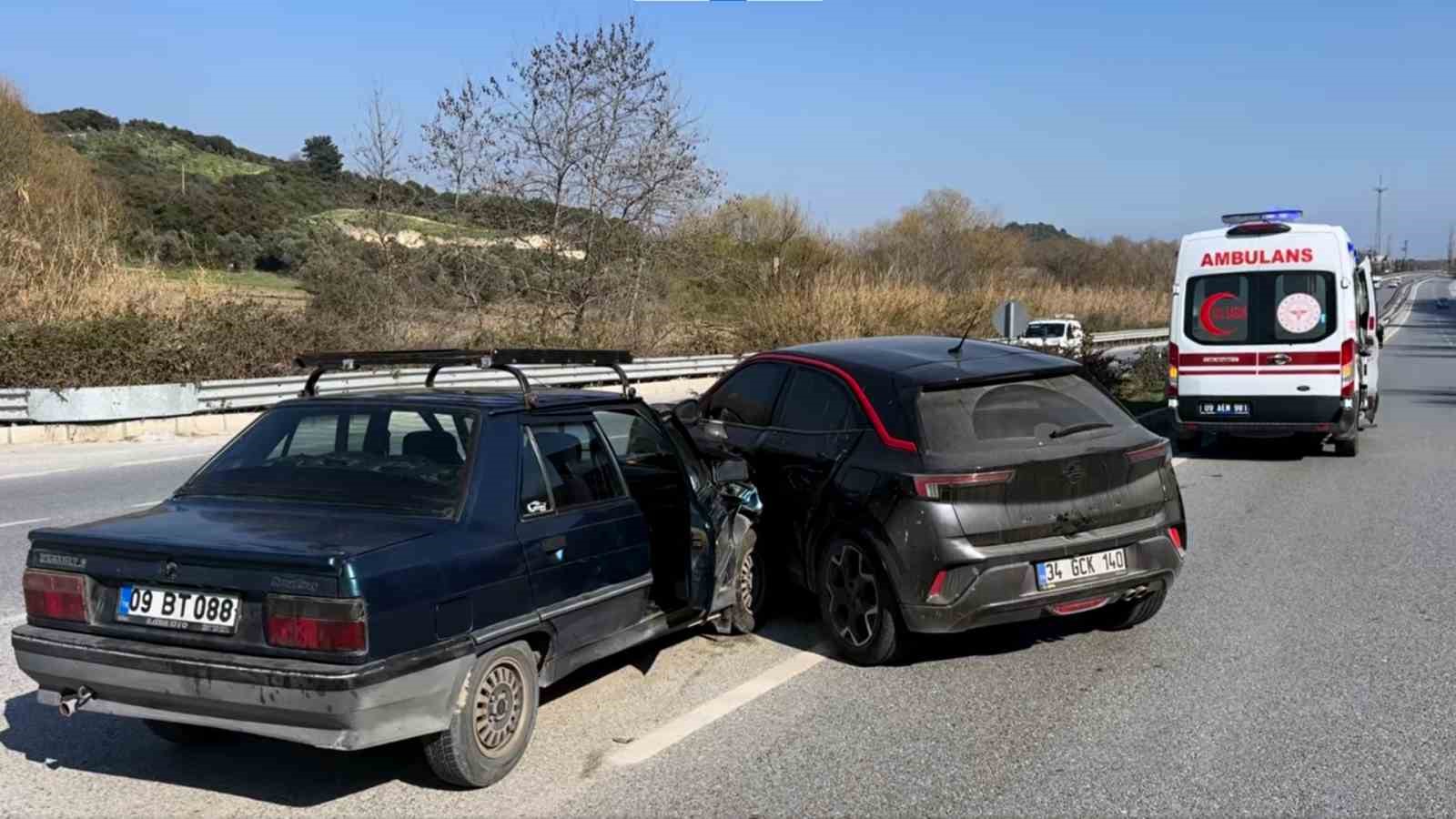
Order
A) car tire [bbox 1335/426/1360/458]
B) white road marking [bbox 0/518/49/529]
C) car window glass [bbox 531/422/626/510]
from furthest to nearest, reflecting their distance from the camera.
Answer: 1. car tire [bbox 1335/426/1360/458]
2. white road marking [bbox 0/518/49/529]
3. car window glass [bbox 531/422/626/510]

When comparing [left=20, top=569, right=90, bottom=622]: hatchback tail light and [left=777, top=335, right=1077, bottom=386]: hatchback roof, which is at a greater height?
[left=777, top=335, right=1077, bottom=386]: hatchback roof

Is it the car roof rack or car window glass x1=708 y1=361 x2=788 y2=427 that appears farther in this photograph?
car window glass x1=708 y1=361 x2=788 y2=427

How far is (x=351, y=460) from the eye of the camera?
4879 millimetres

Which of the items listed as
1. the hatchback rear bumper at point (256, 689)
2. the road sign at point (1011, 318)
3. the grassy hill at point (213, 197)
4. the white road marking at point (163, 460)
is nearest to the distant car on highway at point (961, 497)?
the hatchback rear bumper at point (256, 689)

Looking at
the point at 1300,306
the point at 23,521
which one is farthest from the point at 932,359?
the point at 1300,306

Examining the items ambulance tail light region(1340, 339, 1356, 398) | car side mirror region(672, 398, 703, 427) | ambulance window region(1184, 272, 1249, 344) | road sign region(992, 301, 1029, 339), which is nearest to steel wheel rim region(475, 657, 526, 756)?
car side mirror region(672, 398, 703, 427)

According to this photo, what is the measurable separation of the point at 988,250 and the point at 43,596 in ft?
216

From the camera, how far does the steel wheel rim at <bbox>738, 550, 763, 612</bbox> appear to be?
6.39 metres

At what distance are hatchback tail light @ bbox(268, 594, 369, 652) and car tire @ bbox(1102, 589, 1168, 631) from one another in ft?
14.1

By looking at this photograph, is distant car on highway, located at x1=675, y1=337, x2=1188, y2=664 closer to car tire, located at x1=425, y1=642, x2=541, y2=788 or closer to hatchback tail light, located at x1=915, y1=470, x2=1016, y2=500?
hatchback tail light, located at x1=915, y1=470, x2=1016, y2=500

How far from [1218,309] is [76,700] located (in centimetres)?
1276

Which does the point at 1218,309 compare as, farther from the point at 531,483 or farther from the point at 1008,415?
the point at 531,483

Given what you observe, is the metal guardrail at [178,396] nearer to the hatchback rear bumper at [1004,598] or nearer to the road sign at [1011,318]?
the road sign at [1011,318]

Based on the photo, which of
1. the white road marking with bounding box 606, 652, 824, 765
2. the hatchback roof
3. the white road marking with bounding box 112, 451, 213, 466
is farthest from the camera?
the white road marking with bounding box 112, 451, 213, 466
